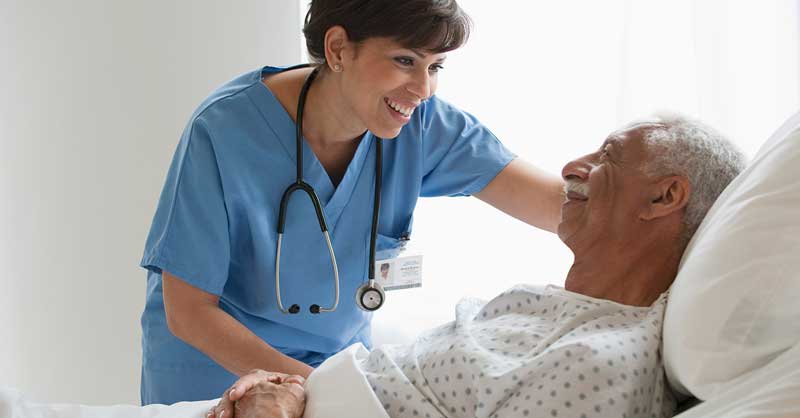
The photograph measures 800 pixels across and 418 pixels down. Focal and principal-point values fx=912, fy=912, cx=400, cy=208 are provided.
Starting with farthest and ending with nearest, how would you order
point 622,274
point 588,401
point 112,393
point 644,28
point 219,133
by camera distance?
point 112,393 < point 644,28 < point 219,133 < point 622,274 < point 588,401

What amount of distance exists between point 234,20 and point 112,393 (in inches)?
49.2

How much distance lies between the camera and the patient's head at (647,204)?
54.9 inches

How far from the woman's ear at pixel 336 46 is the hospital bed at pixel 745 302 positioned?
0.76m

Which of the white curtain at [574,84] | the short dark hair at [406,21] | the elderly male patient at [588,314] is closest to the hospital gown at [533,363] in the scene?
the elderly male patient at [588,314]

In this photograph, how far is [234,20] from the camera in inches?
109

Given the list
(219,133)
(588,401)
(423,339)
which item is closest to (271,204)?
(219,133)

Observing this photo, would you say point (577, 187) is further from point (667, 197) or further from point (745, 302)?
point (745, 302)

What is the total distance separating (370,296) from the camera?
1.77 meters

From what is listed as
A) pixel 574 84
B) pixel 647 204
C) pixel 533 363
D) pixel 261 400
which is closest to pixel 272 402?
pixel 261 400

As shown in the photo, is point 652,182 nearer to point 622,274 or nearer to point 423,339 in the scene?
point 622,274

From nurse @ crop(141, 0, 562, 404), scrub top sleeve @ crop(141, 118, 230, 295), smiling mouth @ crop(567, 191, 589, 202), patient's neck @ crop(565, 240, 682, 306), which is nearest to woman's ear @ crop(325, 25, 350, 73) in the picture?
nurse @ crop(141, 0, 562, 404)

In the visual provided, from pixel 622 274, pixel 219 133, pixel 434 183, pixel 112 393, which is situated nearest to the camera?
pixel 622 274

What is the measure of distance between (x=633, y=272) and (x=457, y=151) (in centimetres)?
62

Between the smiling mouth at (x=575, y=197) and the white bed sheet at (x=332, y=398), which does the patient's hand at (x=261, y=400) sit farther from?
the smiling mouth at (x=575, y=197)
